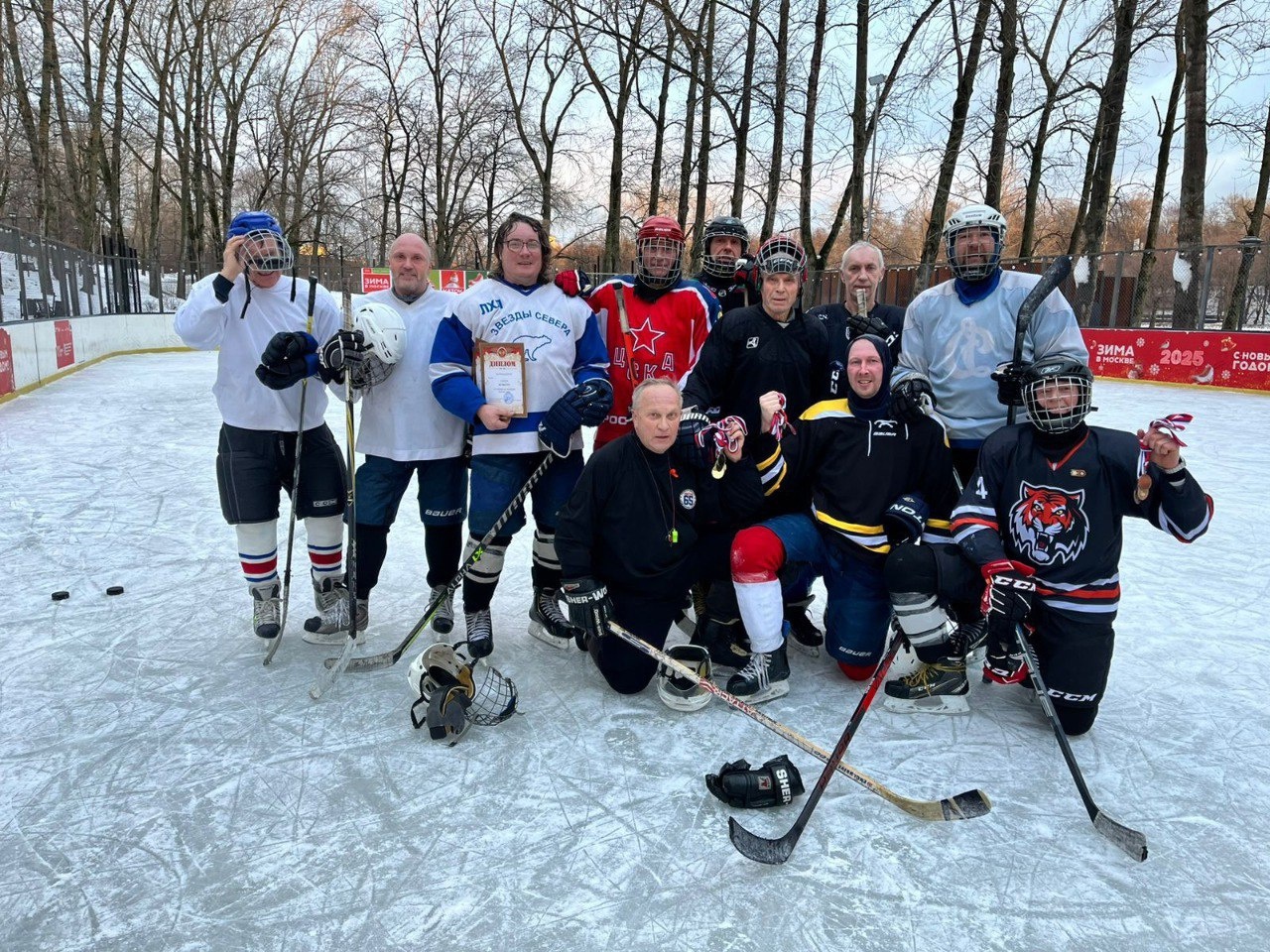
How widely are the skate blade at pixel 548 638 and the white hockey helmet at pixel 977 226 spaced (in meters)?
1.97

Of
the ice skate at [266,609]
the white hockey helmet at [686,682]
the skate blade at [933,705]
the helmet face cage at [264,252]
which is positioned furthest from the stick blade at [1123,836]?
the helmet face cage at [264,252]

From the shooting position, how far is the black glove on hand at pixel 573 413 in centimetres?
283

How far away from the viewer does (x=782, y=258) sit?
9.80 feet

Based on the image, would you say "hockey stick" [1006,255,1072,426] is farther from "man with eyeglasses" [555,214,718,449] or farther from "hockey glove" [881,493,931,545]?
"man with eyeglasses" [555,214,718,449]

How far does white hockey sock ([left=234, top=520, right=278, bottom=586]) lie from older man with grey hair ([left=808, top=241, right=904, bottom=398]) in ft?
7.30

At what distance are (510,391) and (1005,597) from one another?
5.80ft

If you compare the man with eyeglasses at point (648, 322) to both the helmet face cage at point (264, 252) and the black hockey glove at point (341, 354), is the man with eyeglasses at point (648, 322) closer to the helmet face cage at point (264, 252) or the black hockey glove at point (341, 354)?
the black hockey glove at point (341, 354)

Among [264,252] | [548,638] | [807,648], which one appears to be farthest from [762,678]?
[264,252]

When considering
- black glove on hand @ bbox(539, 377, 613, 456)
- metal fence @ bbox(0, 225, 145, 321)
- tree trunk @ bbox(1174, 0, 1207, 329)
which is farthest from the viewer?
tree trunk @ bbox(1174, 0, 1207, 329)

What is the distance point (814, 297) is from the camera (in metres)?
17.7

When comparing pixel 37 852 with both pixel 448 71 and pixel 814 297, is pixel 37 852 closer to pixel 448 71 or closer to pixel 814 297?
pixel 814 297

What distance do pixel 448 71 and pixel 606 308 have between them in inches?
1115

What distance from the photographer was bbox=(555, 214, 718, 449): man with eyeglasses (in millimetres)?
3205

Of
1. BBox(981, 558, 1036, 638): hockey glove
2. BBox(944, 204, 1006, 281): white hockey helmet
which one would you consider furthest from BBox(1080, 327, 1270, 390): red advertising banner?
BBox(981, 558, 1036, 638): hockey glove
